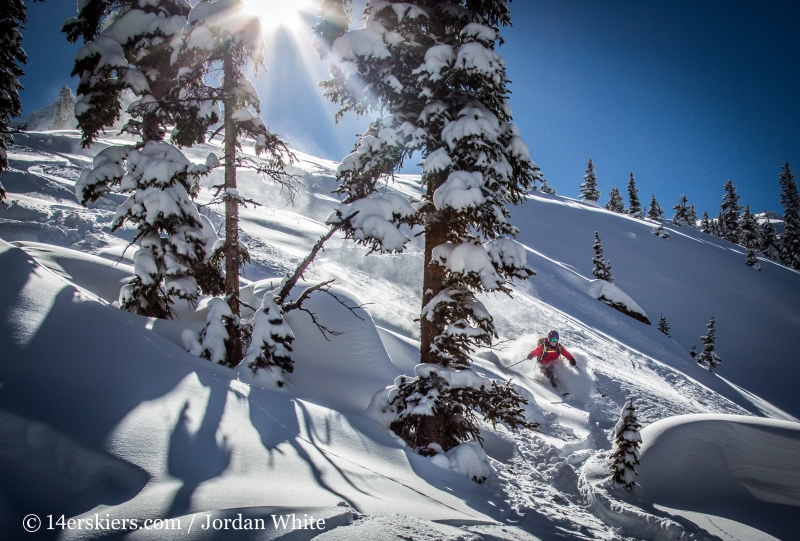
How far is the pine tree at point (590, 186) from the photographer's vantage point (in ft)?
249

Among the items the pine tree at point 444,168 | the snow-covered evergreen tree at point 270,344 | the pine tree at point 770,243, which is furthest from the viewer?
the pine tree at point 770,243

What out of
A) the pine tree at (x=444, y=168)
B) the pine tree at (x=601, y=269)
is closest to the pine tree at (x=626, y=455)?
the pine tree at (x=444, y=168)

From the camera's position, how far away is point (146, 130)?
8586 mm

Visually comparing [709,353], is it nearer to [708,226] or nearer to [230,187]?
[230,187]

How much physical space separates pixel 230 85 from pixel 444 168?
16.9 feet

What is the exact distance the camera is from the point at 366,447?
16.8 ft

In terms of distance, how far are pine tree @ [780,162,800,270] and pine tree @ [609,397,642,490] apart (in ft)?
242

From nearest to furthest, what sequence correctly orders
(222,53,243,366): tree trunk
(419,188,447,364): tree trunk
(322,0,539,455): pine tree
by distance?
(322,0,539,455): pine tree < (419,188,447,364): tree trunk < (222,53,243,366): tree trunk

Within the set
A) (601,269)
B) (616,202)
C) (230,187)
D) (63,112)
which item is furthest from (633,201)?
(63,112)

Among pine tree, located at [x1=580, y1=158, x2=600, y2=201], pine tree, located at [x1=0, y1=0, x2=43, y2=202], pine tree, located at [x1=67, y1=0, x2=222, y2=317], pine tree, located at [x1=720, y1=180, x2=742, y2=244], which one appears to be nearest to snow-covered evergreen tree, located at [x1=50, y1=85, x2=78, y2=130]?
pine tree, located at [x1=0, y1=0, x2=43, y2=202]

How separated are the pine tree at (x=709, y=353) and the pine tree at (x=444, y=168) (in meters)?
35.7

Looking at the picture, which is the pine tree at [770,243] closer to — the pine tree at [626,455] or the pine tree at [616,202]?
the pine tree at [616,202]

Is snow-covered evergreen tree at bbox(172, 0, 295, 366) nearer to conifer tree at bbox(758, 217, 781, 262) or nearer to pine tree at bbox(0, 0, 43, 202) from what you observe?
pine tree at bbox(0, 0, 43, 202)

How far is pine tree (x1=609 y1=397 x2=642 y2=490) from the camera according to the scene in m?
5.90
